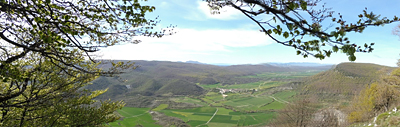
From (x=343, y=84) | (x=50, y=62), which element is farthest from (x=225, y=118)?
(x=50, y=62)

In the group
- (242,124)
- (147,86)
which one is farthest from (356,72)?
(147,86)

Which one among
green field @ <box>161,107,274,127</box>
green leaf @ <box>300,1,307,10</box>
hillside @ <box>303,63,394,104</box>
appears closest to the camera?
green leaf @ <box>300,1,307,10</box>

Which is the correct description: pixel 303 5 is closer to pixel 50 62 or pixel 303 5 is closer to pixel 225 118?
pixel 50 62

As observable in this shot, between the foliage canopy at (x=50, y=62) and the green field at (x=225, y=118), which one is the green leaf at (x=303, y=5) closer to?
the foliage canopy at (x=50, y=62)

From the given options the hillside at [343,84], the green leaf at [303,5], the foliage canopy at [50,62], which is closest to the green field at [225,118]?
the hillside at [343,84]

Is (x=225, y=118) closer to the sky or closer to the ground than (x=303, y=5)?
closer to the ground

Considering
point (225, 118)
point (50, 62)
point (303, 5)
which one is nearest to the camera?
point (303, 5)

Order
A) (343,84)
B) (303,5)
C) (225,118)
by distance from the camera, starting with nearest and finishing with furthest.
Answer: (303,5) → (225,118) → (343,84)

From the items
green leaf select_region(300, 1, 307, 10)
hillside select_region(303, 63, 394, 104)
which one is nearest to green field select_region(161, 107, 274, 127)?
hillside select_region(303, 63, 394, 104)

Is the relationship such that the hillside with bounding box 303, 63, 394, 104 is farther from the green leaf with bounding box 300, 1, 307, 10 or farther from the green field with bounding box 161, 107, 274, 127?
the green leaf with bounding box 300, 1, 307, 10

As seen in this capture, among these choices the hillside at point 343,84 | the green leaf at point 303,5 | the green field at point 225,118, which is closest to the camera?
the green leaf at point 303,5

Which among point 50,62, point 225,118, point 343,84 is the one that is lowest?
point 225,118

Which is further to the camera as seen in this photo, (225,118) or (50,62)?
(225,118)
